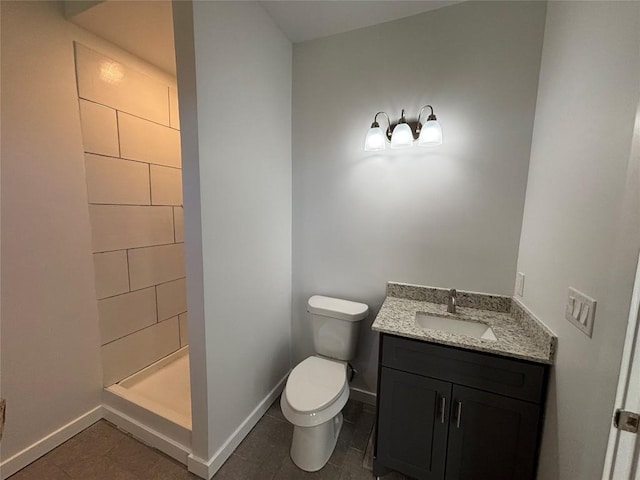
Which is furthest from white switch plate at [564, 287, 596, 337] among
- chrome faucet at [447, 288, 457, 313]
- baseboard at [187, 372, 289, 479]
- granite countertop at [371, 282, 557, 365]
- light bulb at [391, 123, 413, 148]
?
baseboard at [187, 372, 289, 479]

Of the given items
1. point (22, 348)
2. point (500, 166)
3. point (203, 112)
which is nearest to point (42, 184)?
point (22, 348)

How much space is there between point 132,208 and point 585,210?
2440mm

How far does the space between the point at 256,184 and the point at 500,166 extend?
4.60 feet

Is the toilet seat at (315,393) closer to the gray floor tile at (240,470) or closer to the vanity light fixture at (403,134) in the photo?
the gray floor tile at (240,470)

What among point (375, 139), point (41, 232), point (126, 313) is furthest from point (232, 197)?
point (126, 313)

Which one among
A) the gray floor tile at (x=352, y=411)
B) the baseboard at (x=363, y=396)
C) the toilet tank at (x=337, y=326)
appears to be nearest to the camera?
the toilet tank at (x=337, y=326)

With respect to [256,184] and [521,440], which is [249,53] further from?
[521,440]

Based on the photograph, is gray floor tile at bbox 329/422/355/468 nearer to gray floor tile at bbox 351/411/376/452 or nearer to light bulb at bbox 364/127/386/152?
gray floor tile at bbox 351/411/376/452

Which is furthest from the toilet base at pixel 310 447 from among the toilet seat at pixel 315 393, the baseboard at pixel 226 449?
the baseboard at pixel 226 449

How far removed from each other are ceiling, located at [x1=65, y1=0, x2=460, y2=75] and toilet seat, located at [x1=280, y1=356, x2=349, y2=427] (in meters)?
2.10

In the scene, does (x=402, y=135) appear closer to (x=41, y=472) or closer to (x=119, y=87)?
(x=119, y=87)

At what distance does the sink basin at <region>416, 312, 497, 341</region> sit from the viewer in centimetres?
144

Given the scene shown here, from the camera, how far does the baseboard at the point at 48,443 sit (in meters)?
1.31

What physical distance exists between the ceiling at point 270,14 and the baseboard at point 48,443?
2315mm
